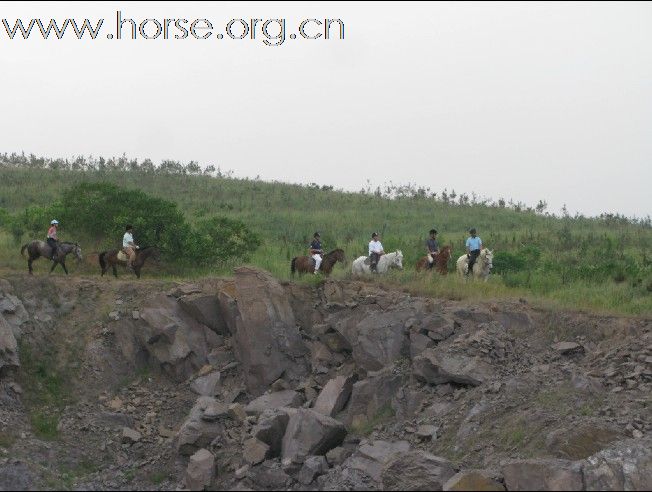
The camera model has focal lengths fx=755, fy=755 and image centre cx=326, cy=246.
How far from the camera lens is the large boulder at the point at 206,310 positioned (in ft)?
59.7

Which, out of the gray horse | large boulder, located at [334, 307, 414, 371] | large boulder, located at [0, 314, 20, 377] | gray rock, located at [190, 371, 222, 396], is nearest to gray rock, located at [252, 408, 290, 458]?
large boulder, located at [334, 307, 414, 371]

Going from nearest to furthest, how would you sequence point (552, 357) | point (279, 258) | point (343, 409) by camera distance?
point (552, 357), point (343, 409), point (279, 258)

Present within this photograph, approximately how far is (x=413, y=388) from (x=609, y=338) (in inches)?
154

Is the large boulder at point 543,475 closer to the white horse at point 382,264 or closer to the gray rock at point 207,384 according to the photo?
the gray rock at point 207,384

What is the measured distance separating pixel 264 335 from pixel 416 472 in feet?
23.1

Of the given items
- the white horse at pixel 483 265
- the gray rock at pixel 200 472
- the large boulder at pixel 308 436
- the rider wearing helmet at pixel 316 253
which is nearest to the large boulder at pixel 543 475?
the large boulder at pixel 308 436

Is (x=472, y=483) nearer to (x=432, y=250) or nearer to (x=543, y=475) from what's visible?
(x=543, y=475)

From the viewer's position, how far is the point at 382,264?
20375 millimetres

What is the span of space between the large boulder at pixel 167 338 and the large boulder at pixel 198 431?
9.24ft

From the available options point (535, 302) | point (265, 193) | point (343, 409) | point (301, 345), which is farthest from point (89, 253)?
Answer: point (265, 193)

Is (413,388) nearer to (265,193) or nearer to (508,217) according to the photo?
(508,217)

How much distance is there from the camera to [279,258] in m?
23.6

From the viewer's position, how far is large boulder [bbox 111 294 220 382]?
17.7 m

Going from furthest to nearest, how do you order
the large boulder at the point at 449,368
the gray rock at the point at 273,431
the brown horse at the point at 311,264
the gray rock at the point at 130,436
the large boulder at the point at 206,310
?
the brown horse at the point at 311,264 < the large boulder at the point at 206,310 < the gray rock at the point at 130,436 < the large boulder at the point at 449,368 < the gray rock at the point at 273,431
